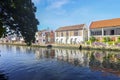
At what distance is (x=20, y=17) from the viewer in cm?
2725

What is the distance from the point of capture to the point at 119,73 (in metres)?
28.0

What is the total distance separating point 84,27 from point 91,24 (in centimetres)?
848

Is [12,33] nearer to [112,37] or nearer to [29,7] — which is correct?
[29,7]

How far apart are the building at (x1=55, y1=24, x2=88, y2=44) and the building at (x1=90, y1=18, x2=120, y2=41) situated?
8.94 m

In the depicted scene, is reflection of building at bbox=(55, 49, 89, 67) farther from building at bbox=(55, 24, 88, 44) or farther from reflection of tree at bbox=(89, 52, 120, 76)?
building at bbox=(55, 24, 88, 44)

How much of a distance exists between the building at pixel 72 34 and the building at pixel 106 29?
Answer: 29.3 feet

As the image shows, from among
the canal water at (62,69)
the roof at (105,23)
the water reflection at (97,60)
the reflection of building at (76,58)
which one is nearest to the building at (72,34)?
the roof at (105,23)

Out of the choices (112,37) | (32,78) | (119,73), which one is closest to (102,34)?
(112,37)

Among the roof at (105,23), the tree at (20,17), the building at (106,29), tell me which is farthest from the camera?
the roof at (105,23)

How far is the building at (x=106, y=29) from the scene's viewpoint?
80062 mm

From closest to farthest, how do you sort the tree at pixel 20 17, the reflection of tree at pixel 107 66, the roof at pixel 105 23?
the tree at pixel 20 17, the reflection of tree at pixel 107 66, the roof at pixel 105 23

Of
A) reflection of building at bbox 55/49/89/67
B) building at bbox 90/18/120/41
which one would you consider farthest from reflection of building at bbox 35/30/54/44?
reflection of building at bbox 55/49/89/67

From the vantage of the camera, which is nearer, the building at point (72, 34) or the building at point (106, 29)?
the building at point (106, 29)

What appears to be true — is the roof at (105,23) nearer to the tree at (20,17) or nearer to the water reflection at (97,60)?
the water reflection at (97,60)
